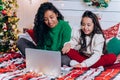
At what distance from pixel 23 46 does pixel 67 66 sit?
0.50 meters

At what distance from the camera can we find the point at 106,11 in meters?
3.83

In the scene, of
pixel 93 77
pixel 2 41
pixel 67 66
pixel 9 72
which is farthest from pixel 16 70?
pixel 2 41

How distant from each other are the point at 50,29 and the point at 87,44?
1.25ft

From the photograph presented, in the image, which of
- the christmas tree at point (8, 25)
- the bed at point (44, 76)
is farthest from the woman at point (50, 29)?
the christmas tree at point (8, 25)

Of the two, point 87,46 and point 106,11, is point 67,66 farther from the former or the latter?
point 106,11

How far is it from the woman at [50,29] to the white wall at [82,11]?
134 cm

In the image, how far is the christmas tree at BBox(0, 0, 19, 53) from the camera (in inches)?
146

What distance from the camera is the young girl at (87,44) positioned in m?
2.25

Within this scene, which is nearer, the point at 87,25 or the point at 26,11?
the point at 87,25

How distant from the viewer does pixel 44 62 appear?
1.97 metres

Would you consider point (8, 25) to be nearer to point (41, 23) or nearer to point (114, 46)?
point (41, 23)

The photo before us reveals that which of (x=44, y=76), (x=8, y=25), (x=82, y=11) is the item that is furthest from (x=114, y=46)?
(x=8, y=25)

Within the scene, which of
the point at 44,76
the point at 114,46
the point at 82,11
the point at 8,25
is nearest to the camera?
the point at 44,76

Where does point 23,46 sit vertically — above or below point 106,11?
below
